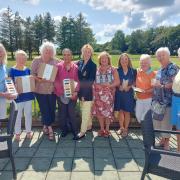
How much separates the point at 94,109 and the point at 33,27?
72.9m

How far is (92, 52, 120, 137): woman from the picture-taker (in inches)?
258

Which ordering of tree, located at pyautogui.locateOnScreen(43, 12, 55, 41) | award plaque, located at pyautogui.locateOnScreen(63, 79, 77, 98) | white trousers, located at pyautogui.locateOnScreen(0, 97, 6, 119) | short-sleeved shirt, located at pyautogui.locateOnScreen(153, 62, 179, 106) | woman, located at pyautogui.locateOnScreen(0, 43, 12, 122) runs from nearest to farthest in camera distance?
short-sleeved shirt, located at pyautogui.locateOnScreen(153, 62, 179, 106) → woman, located at pyautogui.locateOnScreen(0, 43, 12, 122) → white trousers, located at pyautogui.locateOnScreen(0, 97, 6, 119) → award plaque, located at pyautogui.locateOnScreen(63, 79, 77, 98) → tree, located at pyautogui.locateOnScreen(43, 12, 55, 41)

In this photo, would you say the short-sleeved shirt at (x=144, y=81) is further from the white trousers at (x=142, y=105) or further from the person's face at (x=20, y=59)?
the person's face at (x=20, y=59)

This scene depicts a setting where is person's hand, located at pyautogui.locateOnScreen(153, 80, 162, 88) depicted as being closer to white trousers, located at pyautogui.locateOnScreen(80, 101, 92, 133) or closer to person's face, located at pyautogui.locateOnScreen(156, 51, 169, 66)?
person's face, located at pyautogui.locateOnScreen(156, 51, 169, 66)

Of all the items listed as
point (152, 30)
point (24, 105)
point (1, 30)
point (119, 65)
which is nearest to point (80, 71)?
point (119, 65)

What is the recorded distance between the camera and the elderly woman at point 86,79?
6.41 metres

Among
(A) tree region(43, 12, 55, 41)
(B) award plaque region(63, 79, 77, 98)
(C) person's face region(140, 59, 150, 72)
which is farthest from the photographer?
(A) tree region(43, 12, 55, 41)

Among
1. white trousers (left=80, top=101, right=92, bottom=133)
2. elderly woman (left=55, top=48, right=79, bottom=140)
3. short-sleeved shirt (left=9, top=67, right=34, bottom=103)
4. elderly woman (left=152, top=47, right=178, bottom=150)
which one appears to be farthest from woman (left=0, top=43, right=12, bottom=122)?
elderly woman (left=152, top=47, right=178, bottom=150)

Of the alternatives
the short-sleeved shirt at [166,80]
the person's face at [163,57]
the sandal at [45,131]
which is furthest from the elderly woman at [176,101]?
the sandal at [45,131]

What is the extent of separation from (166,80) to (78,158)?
6.80 ft

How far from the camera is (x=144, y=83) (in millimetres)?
6281

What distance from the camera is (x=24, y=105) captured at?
21.4 ft

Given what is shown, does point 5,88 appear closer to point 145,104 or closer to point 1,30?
point 145,104

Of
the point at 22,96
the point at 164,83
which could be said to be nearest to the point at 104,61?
the point at 164,83
